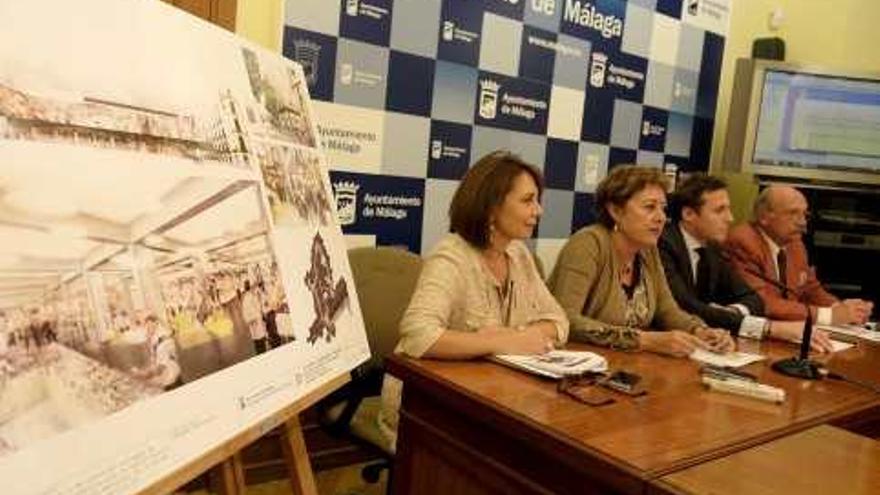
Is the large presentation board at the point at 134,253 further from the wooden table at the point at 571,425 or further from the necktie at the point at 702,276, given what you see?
the necktie at the point at 702,276

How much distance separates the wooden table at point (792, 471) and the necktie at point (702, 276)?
156 cm

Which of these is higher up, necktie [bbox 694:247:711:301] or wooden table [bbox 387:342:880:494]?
necktie [bbox 694:247:711:301]

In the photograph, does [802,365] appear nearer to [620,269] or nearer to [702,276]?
[620,269]

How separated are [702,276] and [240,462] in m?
2.21

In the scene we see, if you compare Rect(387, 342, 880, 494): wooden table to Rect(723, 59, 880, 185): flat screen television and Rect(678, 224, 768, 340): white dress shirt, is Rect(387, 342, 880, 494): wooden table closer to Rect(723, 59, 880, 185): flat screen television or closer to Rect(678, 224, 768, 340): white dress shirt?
Rect(678, 224, 768, 340): white dress shirt

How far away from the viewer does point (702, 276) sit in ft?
10.2

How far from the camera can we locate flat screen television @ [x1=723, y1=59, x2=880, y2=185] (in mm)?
3934

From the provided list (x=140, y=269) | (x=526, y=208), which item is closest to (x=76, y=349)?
(x=140, y=269)

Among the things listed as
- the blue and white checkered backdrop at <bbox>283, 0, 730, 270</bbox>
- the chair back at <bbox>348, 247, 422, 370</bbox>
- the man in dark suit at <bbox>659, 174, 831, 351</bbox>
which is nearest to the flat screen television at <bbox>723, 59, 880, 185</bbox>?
the blue and white checkered backdrop at <bbox>283, 0, 730, 270</bbox>

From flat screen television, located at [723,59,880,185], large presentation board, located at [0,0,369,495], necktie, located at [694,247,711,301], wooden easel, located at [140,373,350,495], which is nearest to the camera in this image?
large presentation board, located at [0,0,369,495]

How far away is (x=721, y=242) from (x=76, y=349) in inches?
109

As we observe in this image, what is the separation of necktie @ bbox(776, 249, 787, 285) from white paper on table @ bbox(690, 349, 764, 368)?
46.5 inches

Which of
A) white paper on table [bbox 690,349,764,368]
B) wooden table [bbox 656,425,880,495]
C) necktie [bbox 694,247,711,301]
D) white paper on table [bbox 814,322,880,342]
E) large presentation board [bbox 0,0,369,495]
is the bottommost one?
white paper on table [bbox 814,322,880,342]

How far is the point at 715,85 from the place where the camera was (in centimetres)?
421
